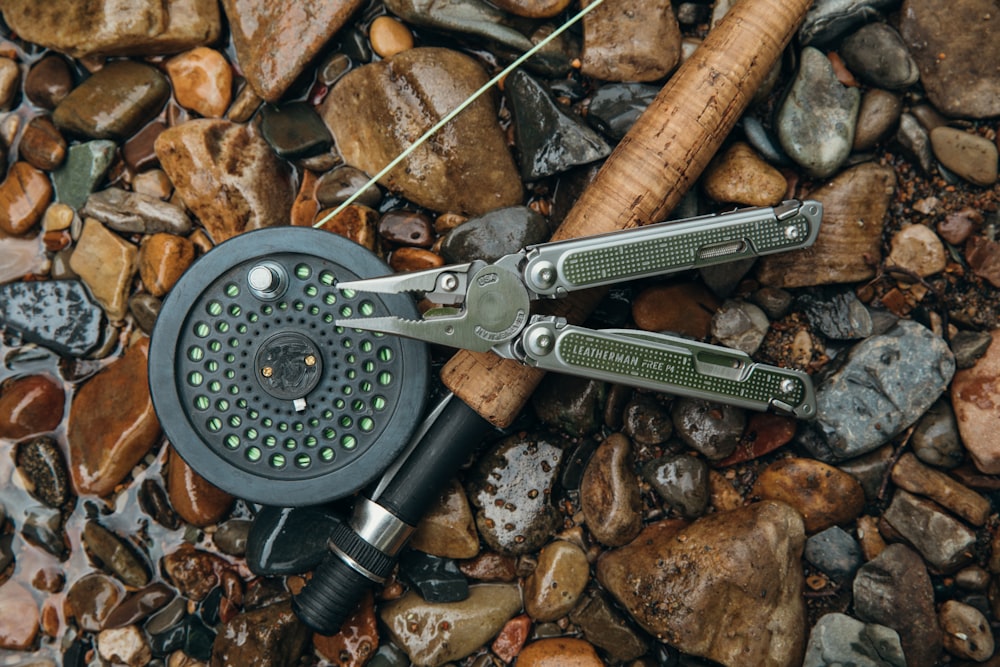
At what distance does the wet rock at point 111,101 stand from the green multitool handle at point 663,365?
69.7 inches

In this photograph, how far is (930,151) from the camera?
107 inches

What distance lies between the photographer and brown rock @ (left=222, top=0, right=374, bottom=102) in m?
2.73

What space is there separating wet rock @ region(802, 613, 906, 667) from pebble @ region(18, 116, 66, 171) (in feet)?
10.8

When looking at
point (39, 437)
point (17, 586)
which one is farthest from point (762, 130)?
point (17, 586)

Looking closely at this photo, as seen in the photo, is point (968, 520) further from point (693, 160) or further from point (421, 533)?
point (421, 533)

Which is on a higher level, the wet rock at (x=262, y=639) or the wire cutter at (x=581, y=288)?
the wire cutter at (x=581, y=288)

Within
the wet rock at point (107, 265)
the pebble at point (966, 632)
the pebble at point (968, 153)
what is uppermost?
the pebble at point (968, 153)

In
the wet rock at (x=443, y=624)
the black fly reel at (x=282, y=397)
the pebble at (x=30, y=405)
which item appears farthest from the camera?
the pebble at (x=30, y=405)

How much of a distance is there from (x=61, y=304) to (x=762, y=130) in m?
2.66

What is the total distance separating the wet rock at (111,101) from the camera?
2811 mm

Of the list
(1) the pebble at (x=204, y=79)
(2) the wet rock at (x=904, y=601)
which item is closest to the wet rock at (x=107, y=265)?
(1) the pebble at (x=204, y=79)

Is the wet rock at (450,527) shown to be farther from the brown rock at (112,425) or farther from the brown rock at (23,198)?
the brown rock at (23,198)

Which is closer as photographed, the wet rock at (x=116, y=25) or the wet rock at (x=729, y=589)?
the wet rock at (x=729, y=589)

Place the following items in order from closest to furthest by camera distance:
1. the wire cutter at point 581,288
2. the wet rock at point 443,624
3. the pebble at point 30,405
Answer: the wire cutter at point 581,288 < the wet rock at point 443,624 < the pebble at point 30,405
